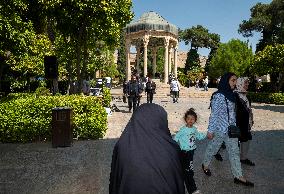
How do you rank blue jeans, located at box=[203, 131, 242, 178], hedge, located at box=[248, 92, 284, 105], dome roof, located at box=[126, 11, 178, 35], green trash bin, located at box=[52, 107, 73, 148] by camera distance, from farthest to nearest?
1. dome roof, located at box=[126, 11, 178, 35]
2. hedge, located at box=[248, 92, 284, 105]
3. green trash bin, located at box=[52, 107, 73, 148]
4. blue jeans, located at box=[203, 131, 242, 178]

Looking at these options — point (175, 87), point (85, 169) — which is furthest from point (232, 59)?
point (85, 169)

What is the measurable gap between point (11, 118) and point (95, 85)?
27.1 m

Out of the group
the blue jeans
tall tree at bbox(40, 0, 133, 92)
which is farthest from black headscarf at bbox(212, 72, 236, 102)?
tall tree at bbox(40, 0, 133, 92)

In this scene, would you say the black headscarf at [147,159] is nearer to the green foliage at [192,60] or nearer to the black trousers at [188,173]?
the black trousers at [188,173]

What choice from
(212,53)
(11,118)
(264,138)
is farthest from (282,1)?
(11,118)

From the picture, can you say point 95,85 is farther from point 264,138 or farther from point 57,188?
point 57,188

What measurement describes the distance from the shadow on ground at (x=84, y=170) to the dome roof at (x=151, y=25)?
99.8 ft

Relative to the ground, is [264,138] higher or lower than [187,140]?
lower

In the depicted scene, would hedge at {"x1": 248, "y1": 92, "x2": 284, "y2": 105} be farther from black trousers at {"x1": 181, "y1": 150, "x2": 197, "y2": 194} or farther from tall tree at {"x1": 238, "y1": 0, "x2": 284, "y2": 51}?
black trousers at {"x1": 181, "y1": 150, "x2": 197, "y2": 194}

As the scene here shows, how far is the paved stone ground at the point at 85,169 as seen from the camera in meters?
6.57

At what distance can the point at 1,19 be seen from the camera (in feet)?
38.2

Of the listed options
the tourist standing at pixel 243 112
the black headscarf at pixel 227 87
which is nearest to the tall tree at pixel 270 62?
the tourist standing at pixel 243 112

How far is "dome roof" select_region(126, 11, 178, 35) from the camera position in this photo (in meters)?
39.8

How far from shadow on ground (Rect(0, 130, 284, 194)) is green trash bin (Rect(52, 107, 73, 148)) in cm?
26
